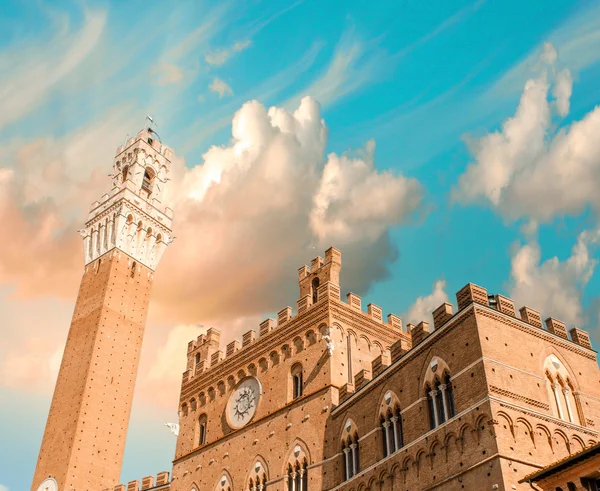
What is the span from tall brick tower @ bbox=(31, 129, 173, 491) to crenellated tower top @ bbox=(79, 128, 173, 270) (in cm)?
9

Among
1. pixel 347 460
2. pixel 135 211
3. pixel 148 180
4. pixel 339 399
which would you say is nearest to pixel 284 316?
pixel 339 399

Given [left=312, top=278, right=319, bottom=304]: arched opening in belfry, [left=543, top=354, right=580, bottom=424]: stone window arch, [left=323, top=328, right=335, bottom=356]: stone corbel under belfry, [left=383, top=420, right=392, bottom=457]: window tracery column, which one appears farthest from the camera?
[left=312, top=278, right=319, bottom=304]: arched opening in belfry

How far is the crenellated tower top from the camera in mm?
58656

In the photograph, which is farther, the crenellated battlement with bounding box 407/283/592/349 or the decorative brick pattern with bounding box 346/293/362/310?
the decorative brick pattern with bounding box 346/293/362/310

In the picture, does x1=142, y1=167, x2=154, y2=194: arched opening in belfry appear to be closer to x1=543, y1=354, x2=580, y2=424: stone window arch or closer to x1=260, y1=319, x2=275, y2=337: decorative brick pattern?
x1=260, y1=319, x2=275, y2=337: decorative brick pattern

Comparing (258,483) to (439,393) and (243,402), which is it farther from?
(439,393)

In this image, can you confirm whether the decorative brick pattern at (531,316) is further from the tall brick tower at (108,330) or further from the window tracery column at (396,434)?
the tall brick tower at (108,330)

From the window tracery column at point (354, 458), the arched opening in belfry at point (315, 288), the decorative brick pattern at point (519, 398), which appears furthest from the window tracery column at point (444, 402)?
the arched opening in belfry at point (315, 288)

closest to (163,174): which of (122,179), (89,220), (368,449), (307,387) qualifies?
(122,179)

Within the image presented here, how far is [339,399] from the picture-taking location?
1164 inches

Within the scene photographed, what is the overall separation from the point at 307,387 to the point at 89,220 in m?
36.8

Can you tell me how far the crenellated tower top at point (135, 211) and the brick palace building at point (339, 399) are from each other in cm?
441

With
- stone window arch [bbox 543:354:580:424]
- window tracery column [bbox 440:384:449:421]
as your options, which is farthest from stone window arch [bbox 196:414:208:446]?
stone window arch [bbox 543:354:580:424]

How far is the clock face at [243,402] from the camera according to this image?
3354 centimetres
